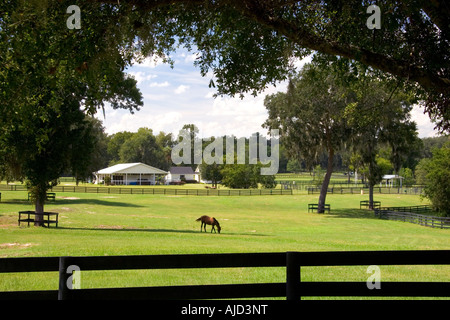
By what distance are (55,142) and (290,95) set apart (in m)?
17.7

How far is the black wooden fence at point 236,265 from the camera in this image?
18.2ft

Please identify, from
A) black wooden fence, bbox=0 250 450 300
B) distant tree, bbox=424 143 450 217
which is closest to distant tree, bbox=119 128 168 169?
distant tree, bbox=424 143 450 217

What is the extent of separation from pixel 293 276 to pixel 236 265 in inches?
29.4

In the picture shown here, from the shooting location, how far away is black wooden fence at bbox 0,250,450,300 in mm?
5539

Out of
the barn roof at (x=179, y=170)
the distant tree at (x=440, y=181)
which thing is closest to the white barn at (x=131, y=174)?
the barn roof at (x=179, y=170)

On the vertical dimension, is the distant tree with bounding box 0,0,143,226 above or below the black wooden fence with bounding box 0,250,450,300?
above

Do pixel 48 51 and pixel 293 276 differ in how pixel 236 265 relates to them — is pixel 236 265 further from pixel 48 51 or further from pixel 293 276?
pixel 48 51

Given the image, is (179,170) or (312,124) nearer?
(312,124)

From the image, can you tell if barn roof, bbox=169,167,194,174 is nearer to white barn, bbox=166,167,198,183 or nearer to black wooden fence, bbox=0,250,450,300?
white barn, bbox=166,167,198,183

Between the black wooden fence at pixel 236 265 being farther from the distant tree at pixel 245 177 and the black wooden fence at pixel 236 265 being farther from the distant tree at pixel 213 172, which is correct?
the distant tree at pixel 213 172

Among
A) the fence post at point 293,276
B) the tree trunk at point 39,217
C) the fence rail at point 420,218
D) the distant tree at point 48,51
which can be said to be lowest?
the fence rail at point 420,218

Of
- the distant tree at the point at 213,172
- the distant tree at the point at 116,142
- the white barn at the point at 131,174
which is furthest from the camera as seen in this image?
the distant tree at the point at 116,142

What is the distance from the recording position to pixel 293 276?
5.59m

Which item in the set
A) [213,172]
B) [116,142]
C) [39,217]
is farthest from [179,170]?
[39,217]
